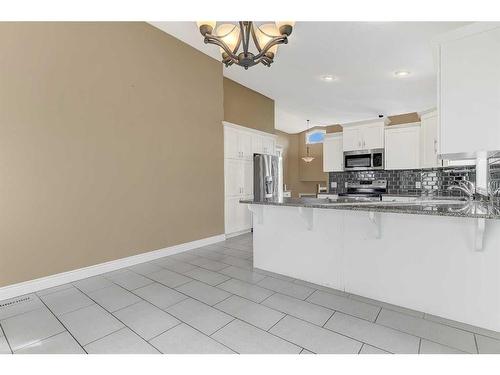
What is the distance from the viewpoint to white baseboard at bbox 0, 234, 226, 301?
2.40 m

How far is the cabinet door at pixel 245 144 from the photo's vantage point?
16.7ft

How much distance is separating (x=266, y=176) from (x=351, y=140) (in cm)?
361

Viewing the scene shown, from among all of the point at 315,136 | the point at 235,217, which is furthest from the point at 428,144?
the point at 315,136

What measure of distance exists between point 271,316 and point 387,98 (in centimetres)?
595

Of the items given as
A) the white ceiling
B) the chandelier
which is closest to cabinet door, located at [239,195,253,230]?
the white ceiling

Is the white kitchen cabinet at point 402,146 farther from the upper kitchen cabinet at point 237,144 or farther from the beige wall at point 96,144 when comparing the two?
the beige wall at point 96,144

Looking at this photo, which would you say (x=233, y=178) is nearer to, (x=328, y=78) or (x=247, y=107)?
(x=247, y=107)

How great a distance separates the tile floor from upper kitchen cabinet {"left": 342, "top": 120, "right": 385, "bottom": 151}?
4250mm

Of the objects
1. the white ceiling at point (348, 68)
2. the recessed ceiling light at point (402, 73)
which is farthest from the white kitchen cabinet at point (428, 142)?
the recessed ceiling light at point (402, 73)

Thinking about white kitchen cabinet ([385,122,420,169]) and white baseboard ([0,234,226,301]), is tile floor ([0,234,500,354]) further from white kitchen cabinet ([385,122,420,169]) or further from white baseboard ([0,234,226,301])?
white kitchen cabinet ([385,122,420,169])

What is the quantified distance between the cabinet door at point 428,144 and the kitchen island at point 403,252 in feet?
10.9

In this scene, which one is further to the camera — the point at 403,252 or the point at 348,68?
the point at 348,68

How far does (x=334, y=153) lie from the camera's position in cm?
636
